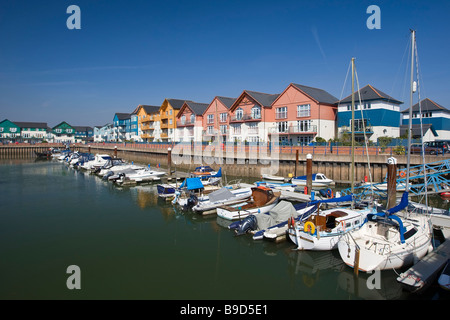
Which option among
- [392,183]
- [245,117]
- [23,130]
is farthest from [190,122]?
[23,130]

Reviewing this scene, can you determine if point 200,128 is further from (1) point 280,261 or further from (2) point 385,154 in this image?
(1) point 280,261

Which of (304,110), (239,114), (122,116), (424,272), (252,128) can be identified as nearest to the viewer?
(424,272)

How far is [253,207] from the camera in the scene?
21625 mm

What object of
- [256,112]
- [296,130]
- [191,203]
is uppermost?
[256,112]

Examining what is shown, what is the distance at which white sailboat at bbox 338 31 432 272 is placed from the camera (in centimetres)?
1277

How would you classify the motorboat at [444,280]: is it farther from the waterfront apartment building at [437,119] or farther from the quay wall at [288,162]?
the waterfront apartment building at [437,119]

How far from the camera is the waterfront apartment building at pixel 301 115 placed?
47.4 meters

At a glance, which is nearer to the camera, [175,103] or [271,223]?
[271,223]

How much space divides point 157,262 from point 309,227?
825cm

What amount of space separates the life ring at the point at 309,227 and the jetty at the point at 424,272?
14.4 feet

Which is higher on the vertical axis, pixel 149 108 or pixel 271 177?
pixel 149 108

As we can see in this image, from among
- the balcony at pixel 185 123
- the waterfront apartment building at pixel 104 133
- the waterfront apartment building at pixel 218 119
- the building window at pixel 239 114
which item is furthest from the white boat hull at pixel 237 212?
the waterfront apartment building at pixel 104 133

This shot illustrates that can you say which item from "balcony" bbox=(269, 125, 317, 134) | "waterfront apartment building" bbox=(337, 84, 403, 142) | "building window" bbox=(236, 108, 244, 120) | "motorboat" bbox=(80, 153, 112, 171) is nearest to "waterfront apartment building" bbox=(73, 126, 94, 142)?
"motorboat" bbox=(80, 153, 112, 171)

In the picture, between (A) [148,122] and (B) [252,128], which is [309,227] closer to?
(B) [252,128]
